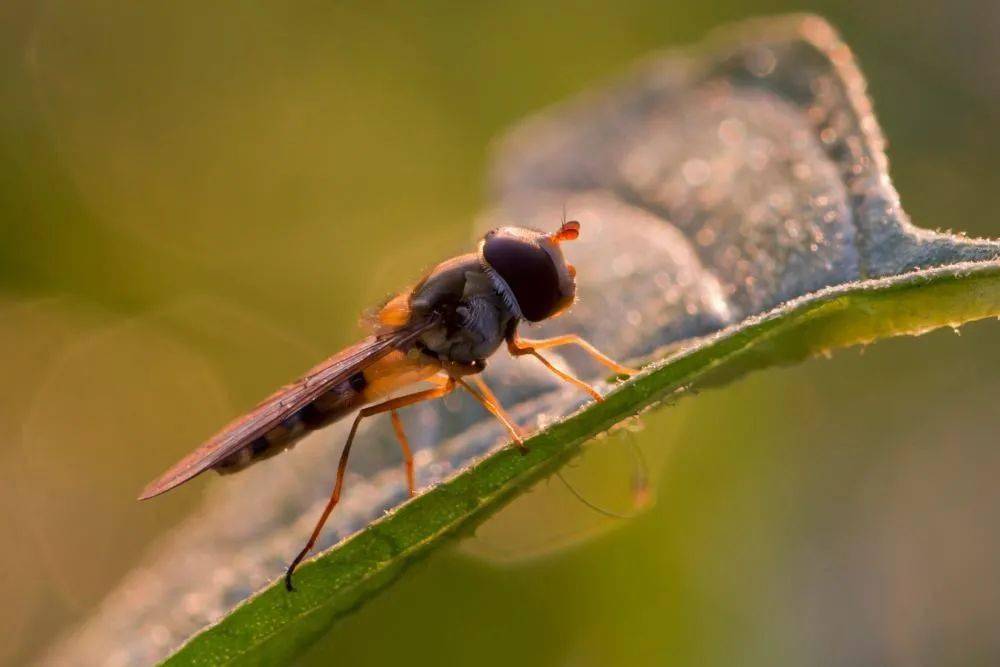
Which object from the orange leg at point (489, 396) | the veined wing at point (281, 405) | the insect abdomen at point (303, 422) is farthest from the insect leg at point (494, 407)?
the insect abdomen at point (303, 422)

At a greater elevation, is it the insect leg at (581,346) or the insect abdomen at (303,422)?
the insect abdomen at (303,422)

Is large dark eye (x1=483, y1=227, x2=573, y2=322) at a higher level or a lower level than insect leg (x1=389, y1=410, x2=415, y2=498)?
higher

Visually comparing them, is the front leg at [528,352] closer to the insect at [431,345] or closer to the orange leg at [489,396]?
the insect at [431,345]

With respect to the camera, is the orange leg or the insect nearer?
the orange leg

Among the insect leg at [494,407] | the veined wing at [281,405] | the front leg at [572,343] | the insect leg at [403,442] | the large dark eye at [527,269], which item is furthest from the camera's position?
the large dark eye at [527,269]

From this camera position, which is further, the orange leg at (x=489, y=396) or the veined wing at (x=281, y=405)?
the veined wing at (x=281, y=405)

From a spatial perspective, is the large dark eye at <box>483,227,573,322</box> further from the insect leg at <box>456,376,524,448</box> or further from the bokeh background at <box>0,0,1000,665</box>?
the bokeh background at <box>0,0,1000,665</box>

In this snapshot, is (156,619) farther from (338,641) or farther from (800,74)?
(800,74)

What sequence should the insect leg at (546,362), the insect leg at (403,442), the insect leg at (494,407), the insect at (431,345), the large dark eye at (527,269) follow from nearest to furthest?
the insect leg at (494,407) < the insect leg at (546,362) < the insect leg at (403,442) < the insect at (431,345) < the large dark eye at (527,269)

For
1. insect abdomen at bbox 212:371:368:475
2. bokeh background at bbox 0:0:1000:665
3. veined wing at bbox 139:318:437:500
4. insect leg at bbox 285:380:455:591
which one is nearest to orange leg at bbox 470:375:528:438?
insect leg at bbox 285:380:455:591
